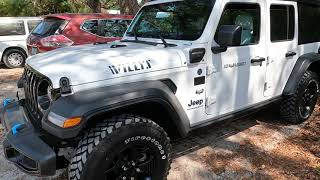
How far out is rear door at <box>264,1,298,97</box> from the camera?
4266 millimetres

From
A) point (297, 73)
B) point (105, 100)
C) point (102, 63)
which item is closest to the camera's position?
point (105, 100)

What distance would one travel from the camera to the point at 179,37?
3.69 meters

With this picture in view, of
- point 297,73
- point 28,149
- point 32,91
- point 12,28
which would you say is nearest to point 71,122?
point 28,149

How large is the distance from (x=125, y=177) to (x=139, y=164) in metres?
0.17

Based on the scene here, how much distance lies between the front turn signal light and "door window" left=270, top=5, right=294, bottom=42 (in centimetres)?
275

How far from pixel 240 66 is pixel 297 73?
1.28 metres

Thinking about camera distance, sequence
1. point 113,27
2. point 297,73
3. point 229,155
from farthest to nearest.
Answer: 1. point 113,27
2. point 297,73
3. point 229,155

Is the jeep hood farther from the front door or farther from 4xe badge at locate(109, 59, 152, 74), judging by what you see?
the front door

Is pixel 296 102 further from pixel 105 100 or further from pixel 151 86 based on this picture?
pixel 105 100

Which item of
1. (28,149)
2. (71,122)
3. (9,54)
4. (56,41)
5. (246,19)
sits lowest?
(9,54)

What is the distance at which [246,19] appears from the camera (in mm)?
4008

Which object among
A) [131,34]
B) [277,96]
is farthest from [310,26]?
[131,34]

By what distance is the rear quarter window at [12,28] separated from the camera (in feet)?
35.4

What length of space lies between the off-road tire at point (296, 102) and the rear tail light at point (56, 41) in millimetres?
4857
